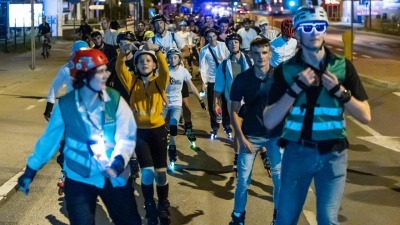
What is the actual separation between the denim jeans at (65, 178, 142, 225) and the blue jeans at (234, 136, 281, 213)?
1.78m

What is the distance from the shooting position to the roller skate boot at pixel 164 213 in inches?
262

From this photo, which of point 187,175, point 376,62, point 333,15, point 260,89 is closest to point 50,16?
point 376,62

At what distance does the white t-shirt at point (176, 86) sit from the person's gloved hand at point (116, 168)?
4.96m

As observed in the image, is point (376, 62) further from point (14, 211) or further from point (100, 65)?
point (100, 65)

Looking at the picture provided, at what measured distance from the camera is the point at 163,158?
21.6ft

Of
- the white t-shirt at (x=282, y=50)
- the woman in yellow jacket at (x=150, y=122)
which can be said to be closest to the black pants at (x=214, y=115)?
the white t-shirt at (x=282, y=50)

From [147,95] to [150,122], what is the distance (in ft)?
0.92

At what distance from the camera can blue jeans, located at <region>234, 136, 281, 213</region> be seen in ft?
20.5

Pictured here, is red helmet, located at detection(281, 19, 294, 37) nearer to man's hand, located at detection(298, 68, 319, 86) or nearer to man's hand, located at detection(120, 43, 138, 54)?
man's hand, located at detection(120, 43, 138, 54)

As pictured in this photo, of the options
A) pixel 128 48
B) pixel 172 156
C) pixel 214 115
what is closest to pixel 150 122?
pixel 128 48

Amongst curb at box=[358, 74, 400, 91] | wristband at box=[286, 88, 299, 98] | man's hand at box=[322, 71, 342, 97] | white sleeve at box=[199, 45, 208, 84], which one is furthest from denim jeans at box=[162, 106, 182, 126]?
curb at box=[358, 74, 400, 91]

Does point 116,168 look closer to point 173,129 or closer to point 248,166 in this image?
point 248,166

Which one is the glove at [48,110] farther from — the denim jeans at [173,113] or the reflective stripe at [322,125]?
the reflective stripe at [322,125]

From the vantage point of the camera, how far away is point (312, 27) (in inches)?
167
